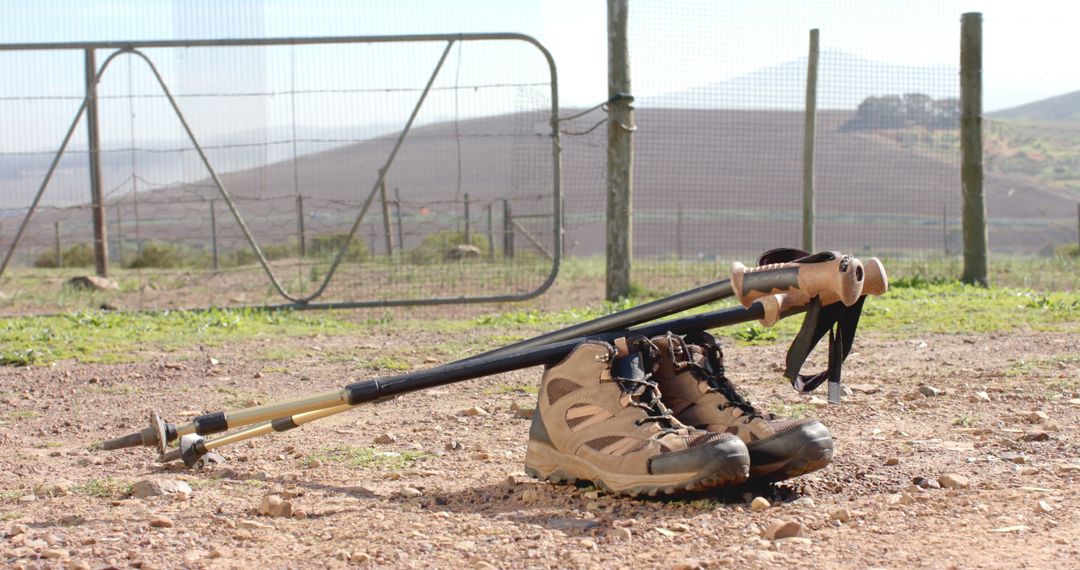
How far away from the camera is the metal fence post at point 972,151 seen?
1043 centimetres

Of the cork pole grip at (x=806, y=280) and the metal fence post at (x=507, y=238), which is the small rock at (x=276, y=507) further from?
the metal fence post at (x=507, y=238)

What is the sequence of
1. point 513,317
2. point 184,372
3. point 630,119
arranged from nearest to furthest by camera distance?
point 184,372
point 513,317
point 630,119

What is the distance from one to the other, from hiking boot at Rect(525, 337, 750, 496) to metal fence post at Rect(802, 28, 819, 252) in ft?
24.6

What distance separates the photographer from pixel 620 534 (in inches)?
109

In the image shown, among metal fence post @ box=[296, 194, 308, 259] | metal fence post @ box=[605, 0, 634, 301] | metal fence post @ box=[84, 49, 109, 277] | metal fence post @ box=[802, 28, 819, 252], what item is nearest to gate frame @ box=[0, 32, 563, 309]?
metal fence post @ box=[84, 49, 109, 277]

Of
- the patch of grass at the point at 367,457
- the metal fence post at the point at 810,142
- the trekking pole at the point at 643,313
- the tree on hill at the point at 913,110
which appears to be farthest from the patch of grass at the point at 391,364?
the tree on hill at the point at 913,110

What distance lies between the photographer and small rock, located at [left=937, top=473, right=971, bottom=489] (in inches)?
124

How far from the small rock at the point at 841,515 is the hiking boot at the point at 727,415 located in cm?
22

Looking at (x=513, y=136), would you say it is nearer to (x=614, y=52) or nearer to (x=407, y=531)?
(x=614, y=52)

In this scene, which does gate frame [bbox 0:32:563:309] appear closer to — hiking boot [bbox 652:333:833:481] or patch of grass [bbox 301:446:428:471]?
patch of grass [bbox 301:446:428:471]

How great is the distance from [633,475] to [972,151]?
858 centimetres

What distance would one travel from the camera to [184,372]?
6055mm

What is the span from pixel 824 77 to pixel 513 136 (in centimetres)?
366

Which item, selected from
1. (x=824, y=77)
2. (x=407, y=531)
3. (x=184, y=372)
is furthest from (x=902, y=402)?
(x=824, y=77)
